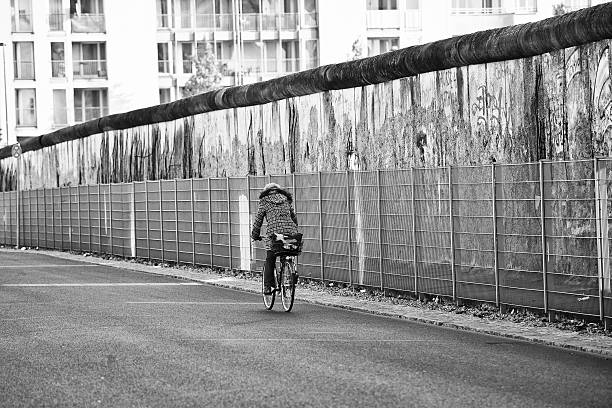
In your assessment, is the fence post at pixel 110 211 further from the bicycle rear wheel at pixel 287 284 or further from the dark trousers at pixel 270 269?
the bicycle rear wheel at pixel 287 284

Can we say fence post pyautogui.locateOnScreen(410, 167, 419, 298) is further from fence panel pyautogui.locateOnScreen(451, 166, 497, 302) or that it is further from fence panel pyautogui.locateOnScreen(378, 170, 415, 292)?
fence panel pyautogui.locateOnScreen(451, 166, 497, 302)

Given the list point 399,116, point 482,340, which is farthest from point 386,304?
point 482,340

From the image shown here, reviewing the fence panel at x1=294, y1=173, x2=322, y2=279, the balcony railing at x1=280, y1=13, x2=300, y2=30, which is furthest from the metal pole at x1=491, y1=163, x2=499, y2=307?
the balcony railing at x1=280, y1=13, x2=300, y2=30

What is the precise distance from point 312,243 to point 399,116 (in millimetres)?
3354

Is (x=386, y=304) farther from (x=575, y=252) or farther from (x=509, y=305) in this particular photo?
(x=575, y=252)

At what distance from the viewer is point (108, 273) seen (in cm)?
2698

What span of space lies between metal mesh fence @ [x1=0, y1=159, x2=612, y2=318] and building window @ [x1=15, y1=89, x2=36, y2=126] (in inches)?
1975

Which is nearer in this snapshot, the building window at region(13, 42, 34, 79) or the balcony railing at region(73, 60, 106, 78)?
the building window at region(13, 42, 34, 79)

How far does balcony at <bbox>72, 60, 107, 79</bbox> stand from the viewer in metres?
77.7

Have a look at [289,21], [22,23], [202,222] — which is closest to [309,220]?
[202,222]

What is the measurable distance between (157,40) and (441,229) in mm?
65002

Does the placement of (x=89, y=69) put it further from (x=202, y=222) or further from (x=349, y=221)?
(x=349, y=221)

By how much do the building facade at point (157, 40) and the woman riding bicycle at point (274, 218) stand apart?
59.0 metres

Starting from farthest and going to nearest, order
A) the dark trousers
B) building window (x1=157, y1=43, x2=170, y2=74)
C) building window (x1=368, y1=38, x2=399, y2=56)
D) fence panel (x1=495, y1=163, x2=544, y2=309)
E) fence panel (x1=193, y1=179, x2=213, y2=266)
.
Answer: building window (x1=157, y1=43, x2=170, y2=74)
building window (x1=368, y1=38, x2=399, y2=56)
fence panel (x1=193, y1=179, x2=213, y2=266)
the dark trousers
fence panel (x1=495, y1=163, x2=544, y2=309)
